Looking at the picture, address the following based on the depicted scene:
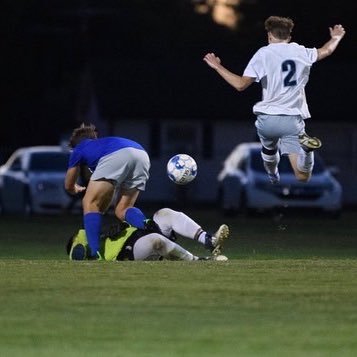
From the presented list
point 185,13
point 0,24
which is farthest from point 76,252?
point 185,13

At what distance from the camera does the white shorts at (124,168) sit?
18312 millimetres

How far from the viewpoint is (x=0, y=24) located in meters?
69.8

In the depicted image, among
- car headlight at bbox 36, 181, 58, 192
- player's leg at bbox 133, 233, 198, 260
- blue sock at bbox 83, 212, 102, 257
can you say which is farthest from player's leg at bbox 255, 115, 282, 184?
car headlight at bbox 36, 181, 58, 192

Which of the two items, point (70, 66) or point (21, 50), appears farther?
point (70, 66)

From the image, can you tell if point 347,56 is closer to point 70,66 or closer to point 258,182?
point 70,66

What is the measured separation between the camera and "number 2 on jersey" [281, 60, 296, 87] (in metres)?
18.6

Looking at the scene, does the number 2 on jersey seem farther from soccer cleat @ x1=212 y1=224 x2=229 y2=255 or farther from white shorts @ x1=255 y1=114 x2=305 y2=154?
soccer cleat @ x1=212 y1=224 x2=229 y2=255

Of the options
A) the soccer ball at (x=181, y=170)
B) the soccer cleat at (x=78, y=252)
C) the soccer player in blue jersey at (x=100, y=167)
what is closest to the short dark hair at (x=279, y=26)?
the soccer ball at (x=181, y=170)

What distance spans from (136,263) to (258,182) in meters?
19.5

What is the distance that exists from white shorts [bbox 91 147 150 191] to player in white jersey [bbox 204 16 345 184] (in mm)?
1272

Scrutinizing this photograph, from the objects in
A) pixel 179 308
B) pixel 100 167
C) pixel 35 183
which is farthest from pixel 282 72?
pixel 35 183

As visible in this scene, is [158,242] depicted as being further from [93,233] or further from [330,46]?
[330,46]

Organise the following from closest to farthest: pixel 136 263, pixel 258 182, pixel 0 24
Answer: pixel 136 263, pixel 258 182, pixel 0 24

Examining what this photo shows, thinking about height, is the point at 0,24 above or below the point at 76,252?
above
